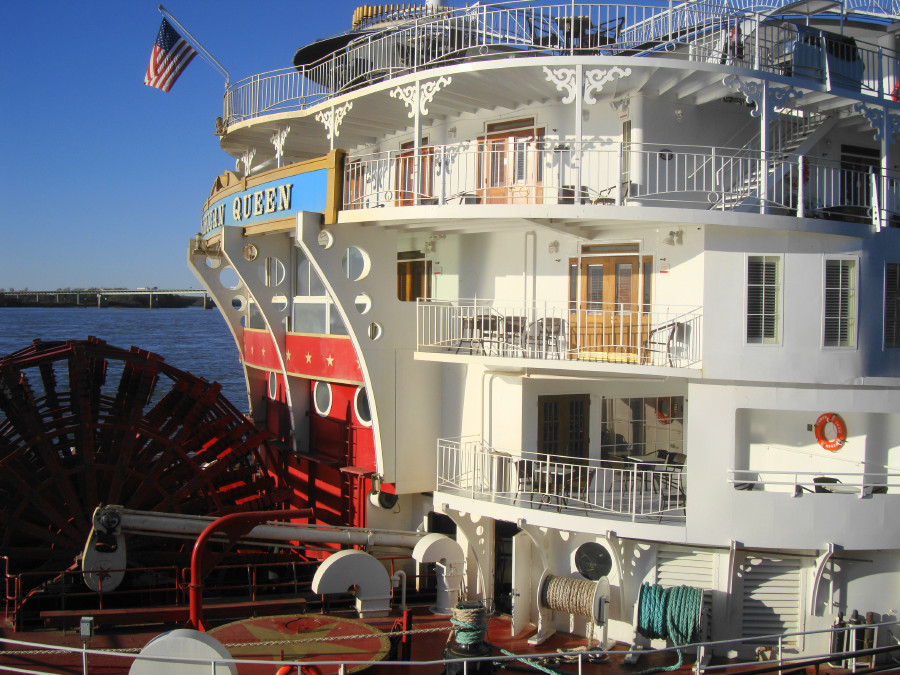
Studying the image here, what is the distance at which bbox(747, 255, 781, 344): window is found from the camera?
1117cm

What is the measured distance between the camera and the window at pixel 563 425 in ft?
42.5

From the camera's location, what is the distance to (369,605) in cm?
1229

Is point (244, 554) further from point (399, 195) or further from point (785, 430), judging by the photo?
point (785, 430)

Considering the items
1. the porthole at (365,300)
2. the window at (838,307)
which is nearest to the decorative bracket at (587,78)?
the window at (838,307)

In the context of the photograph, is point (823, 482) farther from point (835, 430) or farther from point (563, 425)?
point (563, 425)

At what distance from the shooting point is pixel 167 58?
17688 mm

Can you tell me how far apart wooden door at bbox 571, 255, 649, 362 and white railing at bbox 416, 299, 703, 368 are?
0.01 metres

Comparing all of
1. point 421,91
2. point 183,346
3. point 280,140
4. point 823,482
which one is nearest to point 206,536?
point 421,91

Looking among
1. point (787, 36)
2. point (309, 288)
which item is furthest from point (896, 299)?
point (309, 288)

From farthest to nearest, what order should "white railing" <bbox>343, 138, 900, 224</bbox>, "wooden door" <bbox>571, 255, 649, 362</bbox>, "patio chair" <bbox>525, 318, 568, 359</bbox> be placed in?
"wooden door" <bbox>571, 255, 649, 362</bbox> < "patio chair" <bbox>525, 318, 568, 359</bbox> < "white railing" <bbox>343, 138, 900, 224</bbox>

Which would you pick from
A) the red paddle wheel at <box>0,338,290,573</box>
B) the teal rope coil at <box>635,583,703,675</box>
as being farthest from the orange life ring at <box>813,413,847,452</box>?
the red paddle wheel at <box>0,338,290,573</box>

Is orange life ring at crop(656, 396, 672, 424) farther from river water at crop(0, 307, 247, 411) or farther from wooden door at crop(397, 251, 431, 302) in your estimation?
river water at crop(0, 307, 247, 411)

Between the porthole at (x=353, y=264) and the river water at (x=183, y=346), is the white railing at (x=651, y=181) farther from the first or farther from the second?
the river water at (x=183, y=346)

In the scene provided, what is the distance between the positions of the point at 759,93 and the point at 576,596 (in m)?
6.88
